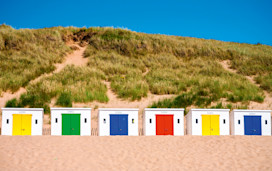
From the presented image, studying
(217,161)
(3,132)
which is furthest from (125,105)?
(217,161)

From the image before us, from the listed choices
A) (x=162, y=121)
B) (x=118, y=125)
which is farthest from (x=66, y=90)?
(x=162, y=121)

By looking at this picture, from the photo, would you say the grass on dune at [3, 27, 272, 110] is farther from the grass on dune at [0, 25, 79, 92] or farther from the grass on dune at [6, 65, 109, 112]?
the grass on dune at [0, 25, 79, 92]

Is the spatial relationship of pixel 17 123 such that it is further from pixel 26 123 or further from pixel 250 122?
pixel 250 122

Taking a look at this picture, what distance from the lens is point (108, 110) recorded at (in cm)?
2595

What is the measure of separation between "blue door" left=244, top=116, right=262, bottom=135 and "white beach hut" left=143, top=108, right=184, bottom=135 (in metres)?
4.48

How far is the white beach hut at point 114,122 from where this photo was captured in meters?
25.9

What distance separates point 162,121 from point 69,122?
613cm

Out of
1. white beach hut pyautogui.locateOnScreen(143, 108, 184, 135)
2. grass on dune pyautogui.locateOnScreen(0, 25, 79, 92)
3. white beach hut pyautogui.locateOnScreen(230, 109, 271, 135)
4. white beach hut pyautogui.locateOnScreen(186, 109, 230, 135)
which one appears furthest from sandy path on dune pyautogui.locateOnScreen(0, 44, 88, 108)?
white beach hut pyautogui.locateOnScreen(230, 109, 271, 135)

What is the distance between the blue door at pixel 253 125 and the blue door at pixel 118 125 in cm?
817

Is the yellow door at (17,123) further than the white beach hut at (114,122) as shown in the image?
No

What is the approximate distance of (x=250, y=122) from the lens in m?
26.7

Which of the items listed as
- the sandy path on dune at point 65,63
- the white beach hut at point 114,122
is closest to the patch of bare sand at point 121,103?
the sandy path on dune at point 65,63

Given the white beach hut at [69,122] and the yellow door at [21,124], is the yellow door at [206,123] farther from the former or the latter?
the yellow door at [21,124]

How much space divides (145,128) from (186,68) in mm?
25935
